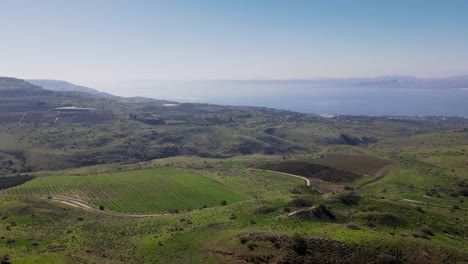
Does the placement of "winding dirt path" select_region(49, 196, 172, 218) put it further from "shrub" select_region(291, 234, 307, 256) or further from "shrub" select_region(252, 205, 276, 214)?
"shrub" select_region(291, 234, 307, 256)

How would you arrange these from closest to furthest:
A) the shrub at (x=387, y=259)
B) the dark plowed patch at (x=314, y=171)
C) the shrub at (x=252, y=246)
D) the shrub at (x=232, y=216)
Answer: the shrub at (x=387, y=259), the shrub at (x=252, y=246), the shrub at (x=232, y=216), the dark plowed patch at (x=314, y=171)

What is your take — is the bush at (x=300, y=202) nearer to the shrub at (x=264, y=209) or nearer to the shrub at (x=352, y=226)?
the shrub at (x=264, y=209)

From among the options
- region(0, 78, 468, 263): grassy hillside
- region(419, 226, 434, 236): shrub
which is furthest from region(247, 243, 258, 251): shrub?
region(419, 226, 434, 236): shrub

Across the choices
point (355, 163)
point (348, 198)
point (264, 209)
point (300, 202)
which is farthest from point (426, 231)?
point (355, 163)

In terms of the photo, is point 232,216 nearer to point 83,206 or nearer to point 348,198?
point 348,198

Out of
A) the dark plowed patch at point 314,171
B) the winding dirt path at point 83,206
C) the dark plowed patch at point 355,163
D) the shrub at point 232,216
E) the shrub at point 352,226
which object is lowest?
the winding dirt path at point 83,206

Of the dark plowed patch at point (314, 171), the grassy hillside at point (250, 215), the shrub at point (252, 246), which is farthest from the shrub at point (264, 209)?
the dark plowed patch at point (314, 171)

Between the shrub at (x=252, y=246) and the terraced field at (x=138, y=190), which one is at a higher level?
the shrub at (x=252, y=246)

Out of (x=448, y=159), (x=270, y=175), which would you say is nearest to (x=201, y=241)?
(x=270, y=175)
